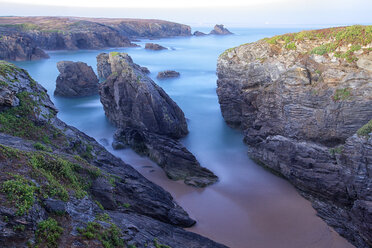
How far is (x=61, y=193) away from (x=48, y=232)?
5.56ft

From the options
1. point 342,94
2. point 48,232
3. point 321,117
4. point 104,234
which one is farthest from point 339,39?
point 48,232

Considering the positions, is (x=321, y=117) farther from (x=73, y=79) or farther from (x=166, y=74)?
(x=166, y=74)

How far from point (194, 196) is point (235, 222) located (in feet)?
9.96

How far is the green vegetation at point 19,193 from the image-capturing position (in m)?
7.20

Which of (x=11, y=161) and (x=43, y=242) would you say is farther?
(x=11, y=161)

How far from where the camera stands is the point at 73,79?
3647 cm

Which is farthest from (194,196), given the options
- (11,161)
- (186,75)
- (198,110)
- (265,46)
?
(186,75)

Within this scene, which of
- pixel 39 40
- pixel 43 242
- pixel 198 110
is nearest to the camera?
pixel 43 242

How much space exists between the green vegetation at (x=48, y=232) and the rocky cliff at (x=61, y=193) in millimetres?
22

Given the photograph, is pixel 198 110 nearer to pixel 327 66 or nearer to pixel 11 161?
pixel 327 66

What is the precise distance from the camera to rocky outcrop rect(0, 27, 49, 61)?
56531 mm

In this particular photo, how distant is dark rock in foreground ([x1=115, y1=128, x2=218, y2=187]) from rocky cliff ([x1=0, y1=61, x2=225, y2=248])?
12.2 feet

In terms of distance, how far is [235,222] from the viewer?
15148 mm

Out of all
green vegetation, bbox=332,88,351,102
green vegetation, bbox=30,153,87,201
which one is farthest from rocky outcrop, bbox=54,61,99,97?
green vegetation, bbox=332,88,351,102
